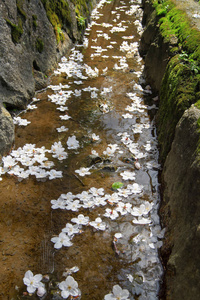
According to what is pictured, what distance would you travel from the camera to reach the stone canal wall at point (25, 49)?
3.63m

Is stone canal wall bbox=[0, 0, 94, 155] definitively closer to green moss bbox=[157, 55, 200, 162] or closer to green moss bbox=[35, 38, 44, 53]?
green moss bbox=[35, 38, 44, 53]

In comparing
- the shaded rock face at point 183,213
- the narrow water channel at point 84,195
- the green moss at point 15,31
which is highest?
the green moss at point 15,31

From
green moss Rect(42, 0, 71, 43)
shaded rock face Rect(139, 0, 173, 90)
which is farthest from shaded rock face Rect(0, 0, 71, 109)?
shaded rock face Rect(139, 0, 173, 90)

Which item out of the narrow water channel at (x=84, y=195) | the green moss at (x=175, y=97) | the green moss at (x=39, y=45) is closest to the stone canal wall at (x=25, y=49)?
the green moss at (x=39, y=45)

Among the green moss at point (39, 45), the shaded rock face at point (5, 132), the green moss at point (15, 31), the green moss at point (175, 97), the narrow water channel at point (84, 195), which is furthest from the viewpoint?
the green moss at point (39, 45)

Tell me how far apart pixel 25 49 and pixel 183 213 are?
3.82 metres

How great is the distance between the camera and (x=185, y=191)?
212 cm

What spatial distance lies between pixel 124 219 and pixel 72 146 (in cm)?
139

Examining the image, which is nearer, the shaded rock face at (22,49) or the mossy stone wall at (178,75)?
the mossy stone wall at (178,75)

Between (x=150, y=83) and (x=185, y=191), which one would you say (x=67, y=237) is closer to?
(x=185, y=191)

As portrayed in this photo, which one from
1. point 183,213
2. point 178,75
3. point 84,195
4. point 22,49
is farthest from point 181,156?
point 22,49

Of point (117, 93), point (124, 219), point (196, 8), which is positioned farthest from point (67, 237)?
point (196, 8)

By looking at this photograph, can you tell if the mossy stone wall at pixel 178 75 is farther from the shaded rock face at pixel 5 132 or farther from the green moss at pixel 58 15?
the green moss at pixel 58 15

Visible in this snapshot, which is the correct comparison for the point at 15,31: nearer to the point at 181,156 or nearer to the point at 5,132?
the point at 5,132
